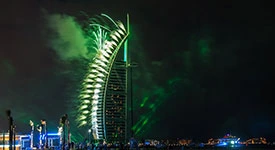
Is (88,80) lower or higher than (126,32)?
lower

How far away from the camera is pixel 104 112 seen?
14375 cm

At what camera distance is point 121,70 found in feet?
506

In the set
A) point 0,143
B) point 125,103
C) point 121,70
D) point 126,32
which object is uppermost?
point 126,32

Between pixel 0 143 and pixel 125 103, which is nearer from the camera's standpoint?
pixel 0 143

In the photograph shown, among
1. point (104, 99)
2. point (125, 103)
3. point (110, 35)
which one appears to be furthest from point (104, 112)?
point (110, 35)

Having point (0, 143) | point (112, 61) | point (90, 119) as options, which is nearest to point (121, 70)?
point (112, 61)

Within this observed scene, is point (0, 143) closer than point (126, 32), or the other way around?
point (0, 143)

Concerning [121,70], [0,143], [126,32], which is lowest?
[0,143]

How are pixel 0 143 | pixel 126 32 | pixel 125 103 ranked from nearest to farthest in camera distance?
Result: pixel 0 143 → pixel 126 32 → pixel 125 103

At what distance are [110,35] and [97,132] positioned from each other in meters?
31.9

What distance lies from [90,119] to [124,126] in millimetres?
14274

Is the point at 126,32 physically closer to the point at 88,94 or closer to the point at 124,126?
the point at 88,94

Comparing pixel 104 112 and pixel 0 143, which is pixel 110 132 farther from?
pixel 0 143

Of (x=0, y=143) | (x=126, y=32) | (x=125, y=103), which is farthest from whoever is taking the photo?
(x=125, y=103)
